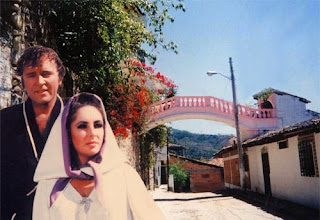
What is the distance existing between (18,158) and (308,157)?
337 inches

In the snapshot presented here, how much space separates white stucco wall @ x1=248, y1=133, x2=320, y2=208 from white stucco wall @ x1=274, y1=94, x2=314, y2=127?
6.23 ft

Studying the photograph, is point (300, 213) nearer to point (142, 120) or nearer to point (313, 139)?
point (313, 139)

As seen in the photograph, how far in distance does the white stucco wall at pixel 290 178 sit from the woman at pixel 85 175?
7.20m

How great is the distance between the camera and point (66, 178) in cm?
235

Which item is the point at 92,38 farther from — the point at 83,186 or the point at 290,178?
the point at 290,178

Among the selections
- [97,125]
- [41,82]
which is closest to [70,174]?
[97,125]

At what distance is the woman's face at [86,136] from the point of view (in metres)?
2.42

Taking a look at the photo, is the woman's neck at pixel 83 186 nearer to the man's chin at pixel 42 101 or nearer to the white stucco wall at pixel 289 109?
the man's chin at pixel 42 101

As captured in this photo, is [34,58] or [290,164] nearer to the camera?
[34,58]

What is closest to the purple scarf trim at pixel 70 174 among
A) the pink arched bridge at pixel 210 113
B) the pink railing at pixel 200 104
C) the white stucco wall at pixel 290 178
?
the white stucco wall at pixel 290 178

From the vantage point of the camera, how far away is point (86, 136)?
242 cm

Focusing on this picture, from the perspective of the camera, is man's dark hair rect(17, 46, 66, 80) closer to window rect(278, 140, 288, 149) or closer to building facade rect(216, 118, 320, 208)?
building facade rect(216, 118, 320, 208)

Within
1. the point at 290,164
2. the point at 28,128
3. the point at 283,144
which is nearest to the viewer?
the point at 28,128

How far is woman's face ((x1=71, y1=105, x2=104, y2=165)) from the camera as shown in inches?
95.1
